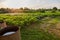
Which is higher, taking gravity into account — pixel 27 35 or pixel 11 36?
pixel 11 36

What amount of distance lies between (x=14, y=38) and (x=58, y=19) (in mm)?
1878

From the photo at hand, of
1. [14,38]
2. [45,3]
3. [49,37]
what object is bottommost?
[49,37]

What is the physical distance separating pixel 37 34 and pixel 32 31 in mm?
169

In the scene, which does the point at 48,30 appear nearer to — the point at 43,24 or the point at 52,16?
the point at 43,24

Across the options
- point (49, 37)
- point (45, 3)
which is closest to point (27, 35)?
point (49, 37)

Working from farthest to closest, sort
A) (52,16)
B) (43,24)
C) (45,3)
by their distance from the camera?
(45,3)
(52,16)
(43,24)

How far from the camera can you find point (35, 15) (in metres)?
4.06

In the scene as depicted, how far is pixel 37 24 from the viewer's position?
3.71 meters

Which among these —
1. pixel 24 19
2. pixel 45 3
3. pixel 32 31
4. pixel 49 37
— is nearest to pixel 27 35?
pixel 32 31

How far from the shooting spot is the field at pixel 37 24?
10.5 feet

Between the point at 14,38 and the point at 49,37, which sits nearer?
the point at 14,38

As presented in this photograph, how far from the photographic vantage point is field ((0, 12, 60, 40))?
3207 millimetres

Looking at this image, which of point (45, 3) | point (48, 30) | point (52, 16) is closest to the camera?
point (48, 30)

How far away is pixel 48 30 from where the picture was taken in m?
3.40
